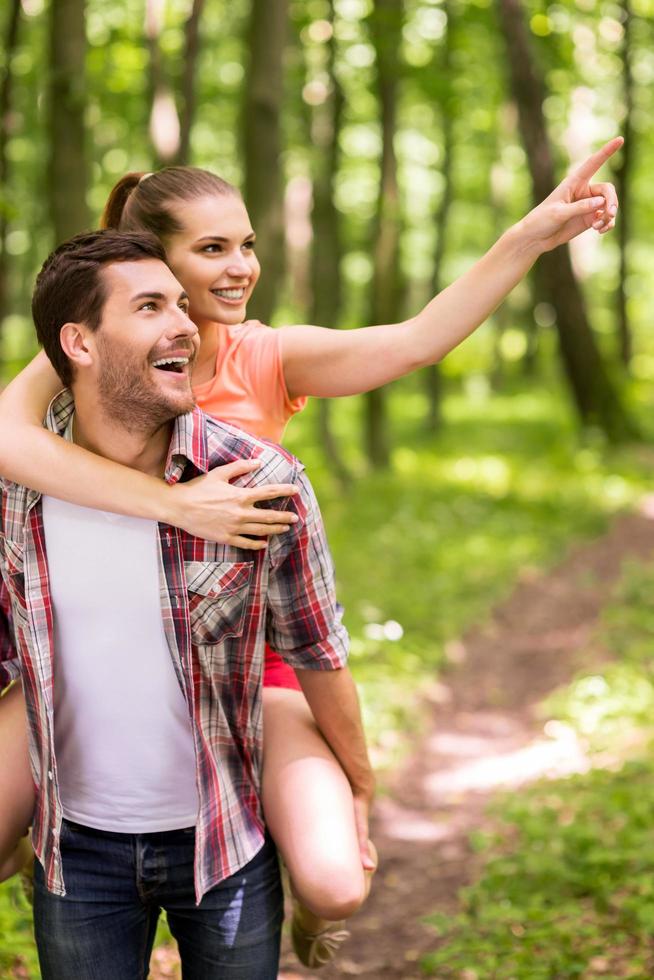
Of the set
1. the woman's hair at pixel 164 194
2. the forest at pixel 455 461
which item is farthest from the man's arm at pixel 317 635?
the forest at pixel 455 461

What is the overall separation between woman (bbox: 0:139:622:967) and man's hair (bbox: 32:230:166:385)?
0.73 feet

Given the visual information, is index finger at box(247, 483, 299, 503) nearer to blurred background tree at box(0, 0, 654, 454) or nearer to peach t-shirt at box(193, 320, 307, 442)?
peach t-shirt at box(193, 320, 307, 442)

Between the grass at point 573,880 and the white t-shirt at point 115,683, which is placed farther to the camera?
the grass at point 573,880

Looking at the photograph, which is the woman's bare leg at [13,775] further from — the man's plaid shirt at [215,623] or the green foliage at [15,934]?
the green foliage at [15,934]

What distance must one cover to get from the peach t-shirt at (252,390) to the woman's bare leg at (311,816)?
83cm

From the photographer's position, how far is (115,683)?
2.74 metres

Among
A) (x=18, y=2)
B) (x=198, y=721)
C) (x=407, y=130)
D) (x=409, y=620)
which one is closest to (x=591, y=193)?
(x=198, y=721)

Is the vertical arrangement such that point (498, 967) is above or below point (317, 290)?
below

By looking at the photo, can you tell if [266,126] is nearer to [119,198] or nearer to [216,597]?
[119,198]

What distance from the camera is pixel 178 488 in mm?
2723

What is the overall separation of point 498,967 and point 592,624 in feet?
15.8

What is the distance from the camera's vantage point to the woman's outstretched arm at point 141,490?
268 centimetres

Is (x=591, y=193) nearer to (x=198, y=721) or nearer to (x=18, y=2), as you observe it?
(x=198, y=721)

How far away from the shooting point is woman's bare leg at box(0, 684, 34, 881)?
2.96 m
